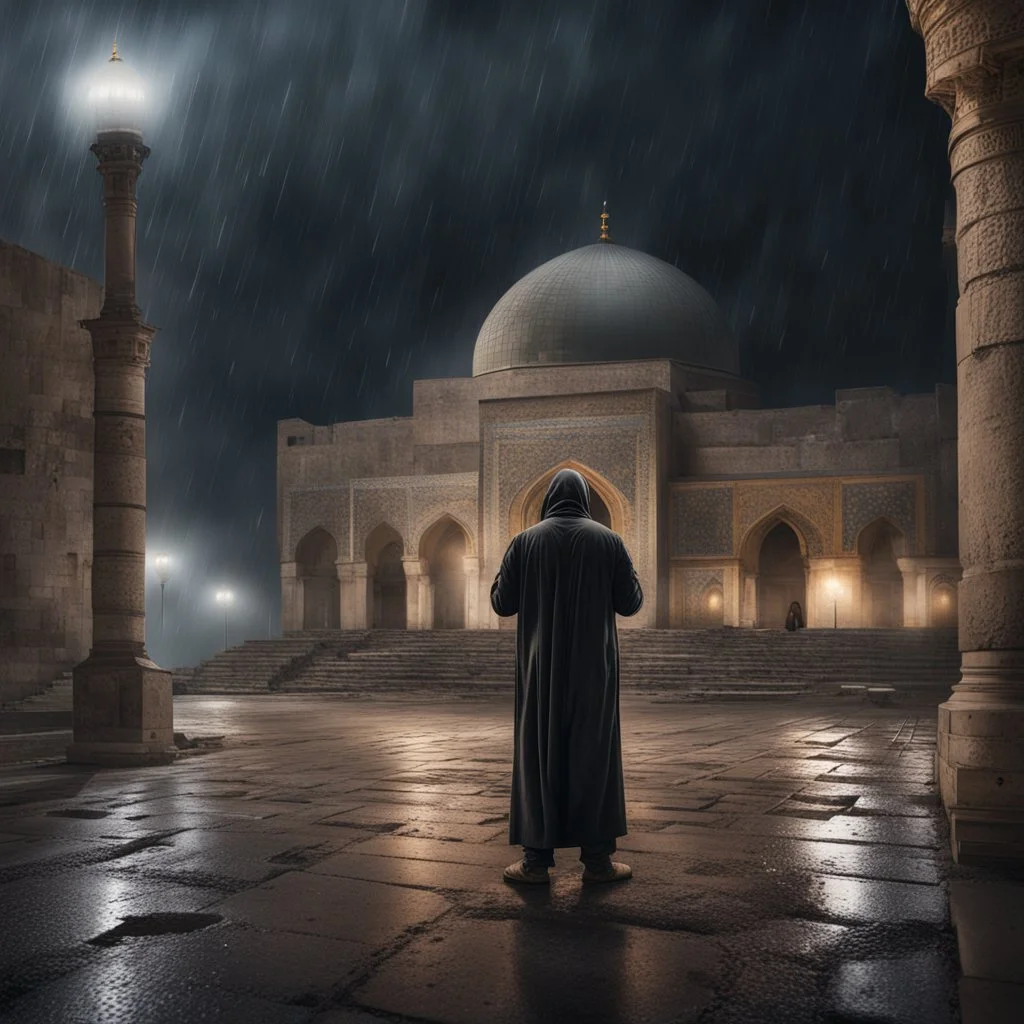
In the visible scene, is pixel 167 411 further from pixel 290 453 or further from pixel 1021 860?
pixel 1021 860

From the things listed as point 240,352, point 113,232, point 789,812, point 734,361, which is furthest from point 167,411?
point 789,812

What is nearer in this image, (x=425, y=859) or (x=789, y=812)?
(x=425, y=859)

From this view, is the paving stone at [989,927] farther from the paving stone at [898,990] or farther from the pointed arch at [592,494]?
the pointed arch at [592,494]

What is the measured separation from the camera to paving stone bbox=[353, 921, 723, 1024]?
276cm

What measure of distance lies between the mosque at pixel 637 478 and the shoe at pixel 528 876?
73.4ft

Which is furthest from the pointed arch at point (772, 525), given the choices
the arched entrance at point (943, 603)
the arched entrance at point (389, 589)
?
the arched entrance at point (389, 589)

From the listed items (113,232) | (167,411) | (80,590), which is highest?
(167,411)

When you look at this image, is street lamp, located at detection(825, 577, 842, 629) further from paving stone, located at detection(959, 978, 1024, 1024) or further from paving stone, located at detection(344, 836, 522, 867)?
paving stone, located at detection(959, 978, 1024, 1024)

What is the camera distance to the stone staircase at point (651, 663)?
1891 centimetres

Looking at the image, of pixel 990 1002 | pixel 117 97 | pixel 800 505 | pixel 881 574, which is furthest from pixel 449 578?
pixel 990 1002

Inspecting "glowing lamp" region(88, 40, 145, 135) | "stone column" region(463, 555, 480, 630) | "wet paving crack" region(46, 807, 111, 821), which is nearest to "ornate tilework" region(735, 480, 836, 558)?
"stone column" region(463, 555, 480, 630)

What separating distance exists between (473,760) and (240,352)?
87.2ft

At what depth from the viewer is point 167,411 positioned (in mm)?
33250

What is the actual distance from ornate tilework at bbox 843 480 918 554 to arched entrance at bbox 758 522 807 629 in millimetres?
3439
